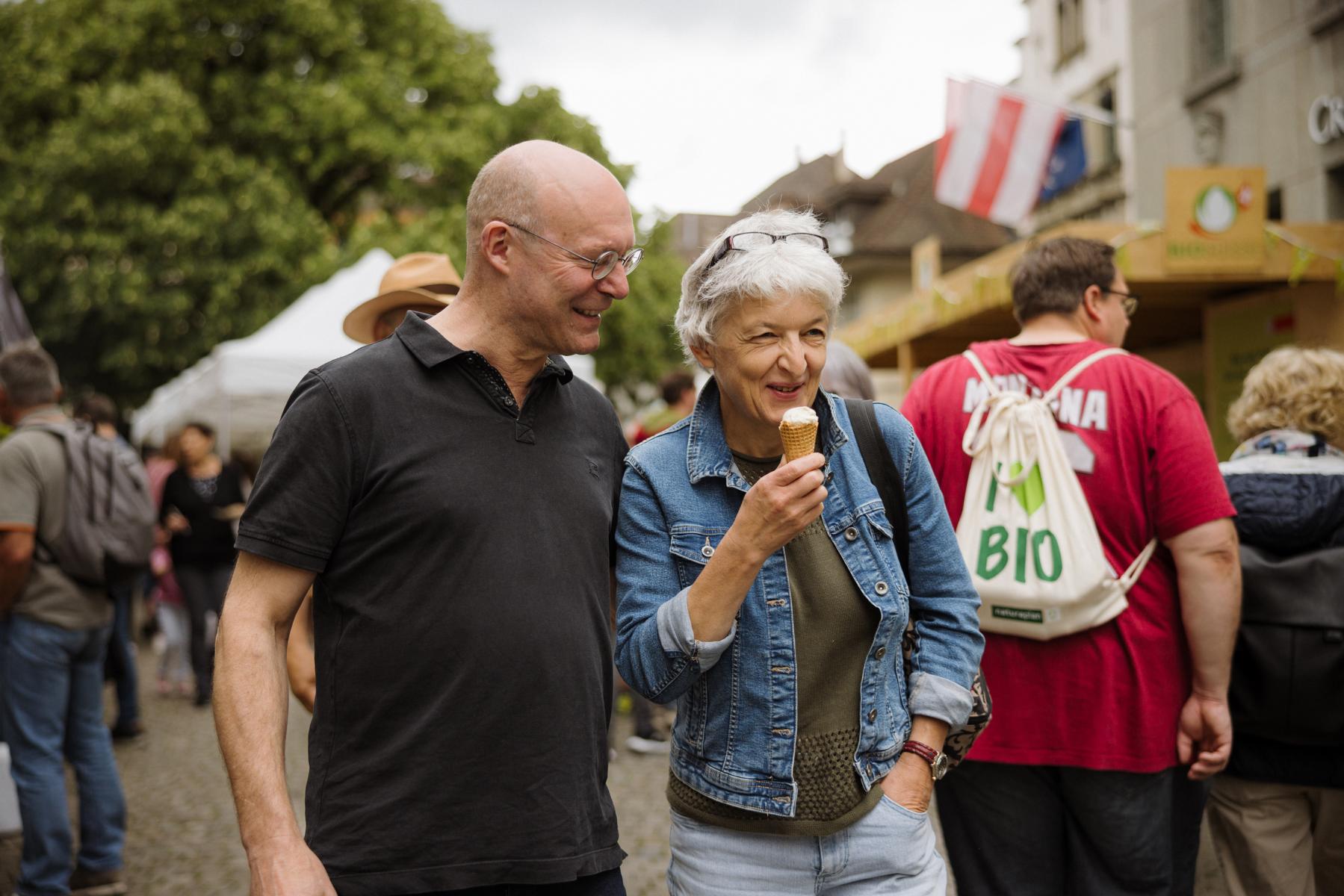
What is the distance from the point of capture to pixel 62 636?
15.9ft

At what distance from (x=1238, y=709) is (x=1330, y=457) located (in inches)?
29.6

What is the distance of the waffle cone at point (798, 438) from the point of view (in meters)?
1.95

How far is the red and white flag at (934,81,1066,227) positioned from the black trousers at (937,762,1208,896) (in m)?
9.90

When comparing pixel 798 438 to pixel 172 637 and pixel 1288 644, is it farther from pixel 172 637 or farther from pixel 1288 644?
pixel 172 637

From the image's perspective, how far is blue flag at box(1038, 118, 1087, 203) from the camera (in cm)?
1583

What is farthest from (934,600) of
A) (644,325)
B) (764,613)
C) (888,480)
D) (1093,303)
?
(644,325)

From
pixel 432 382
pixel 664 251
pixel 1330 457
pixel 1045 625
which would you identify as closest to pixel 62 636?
pixel 432 382

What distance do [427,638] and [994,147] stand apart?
11.7 metres

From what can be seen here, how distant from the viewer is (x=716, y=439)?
7.43ft

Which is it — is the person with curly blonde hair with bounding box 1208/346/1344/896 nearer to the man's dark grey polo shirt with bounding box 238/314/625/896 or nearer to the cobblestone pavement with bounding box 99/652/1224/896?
the cobblestone pavement with bounding box 99/652/1224/896

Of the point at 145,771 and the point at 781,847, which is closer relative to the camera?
the point at 781,847

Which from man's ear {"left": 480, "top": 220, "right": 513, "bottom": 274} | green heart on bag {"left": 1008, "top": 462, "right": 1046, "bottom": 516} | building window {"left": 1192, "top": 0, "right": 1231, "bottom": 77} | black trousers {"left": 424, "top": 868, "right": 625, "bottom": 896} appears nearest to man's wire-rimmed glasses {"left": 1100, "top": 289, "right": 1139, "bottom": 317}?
green heart on bag {"left": 1008, "top": 462, "right": 1046, "bottom": 516}

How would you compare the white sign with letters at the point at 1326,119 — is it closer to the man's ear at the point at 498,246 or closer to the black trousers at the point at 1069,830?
the black trousers at the point at 1069,830

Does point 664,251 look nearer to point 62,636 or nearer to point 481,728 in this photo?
point 62,636
